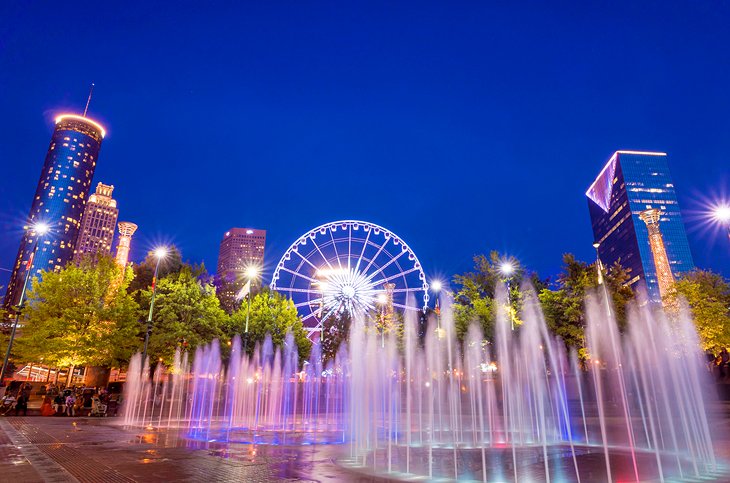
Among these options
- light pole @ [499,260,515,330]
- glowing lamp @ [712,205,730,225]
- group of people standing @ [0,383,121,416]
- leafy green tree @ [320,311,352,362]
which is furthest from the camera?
leafy green tree @ [320,311,352,362]

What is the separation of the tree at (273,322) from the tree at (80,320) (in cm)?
1011

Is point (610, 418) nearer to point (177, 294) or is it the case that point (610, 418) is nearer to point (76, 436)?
point (76, 436)

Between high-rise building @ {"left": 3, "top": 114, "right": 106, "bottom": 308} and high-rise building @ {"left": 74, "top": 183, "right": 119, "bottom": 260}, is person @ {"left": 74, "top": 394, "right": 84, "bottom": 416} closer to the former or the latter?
high-rise building @ {"left": 3, "top": 114, "right": 106, "bottom": 308}

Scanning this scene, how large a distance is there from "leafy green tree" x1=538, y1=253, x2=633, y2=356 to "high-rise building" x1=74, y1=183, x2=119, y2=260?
7254 inches

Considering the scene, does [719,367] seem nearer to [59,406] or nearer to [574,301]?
[574,301]

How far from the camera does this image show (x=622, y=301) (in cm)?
3416

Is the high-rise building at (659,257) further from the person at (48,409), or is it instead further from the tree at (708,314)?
the person at (48,409)

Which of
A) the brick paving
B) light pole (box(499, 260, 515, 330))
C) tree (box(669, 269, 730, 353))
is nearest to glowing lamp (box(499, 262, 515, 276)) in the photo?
light pole (box(499, 260, 515, 330))

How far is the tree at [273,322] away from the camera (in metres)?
42.4

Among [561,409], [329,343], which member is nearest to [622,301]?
[561,409]

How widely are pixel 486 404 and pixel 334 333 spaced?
56.8 feet

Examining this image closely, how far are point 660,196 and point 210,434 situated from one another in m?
164

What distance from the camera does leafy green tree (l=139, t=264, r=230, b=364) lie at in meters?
35.8

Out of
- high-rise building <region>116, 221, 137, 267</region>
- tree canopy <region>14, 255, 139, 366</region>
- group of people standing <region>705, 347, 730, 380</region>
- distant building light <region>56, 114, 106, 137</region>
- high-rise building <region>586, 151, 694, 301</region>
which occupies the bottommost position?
group of people standing <region>705, 347, 730, 380</region>
